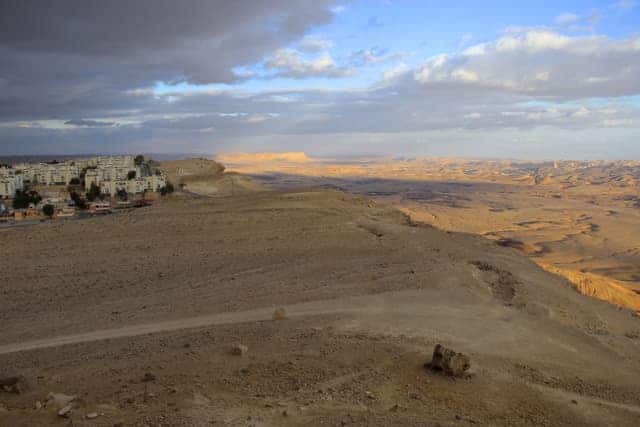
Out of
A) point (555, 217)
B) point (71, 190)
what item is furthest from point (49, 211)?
point (555, 217)

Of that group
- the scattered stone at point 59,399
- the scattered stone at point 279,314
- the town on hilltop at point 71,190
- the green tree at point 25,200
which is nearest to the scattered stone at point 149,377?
the scattered stone at point 59,399

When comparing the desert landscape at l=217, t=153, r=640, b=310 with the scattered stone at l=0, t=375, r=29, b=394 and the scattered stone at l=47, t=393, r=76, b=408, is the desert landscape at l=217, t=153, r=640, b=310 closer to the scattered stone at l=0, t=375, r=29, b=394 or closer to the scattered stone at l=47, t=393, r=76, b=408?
the scattered stone at l=47, t=393, r=76, b=408

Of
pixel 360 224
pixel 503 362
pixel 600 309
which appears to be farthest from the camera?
pixel 360 224

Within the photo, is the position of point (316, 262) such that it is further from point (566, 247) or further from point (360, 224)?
point (566, 247)

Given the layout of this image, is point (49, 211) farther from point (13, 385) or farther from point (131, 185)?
point (13, 385)

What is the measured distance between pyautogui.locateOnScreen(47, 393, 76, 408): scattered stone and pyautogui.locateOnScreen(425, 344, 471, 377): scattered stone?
5401mm

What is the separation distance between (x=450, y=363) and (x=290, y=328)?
361 centimetres

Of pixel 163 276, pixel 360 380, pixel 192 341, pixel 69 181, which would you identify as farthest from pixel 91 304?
pixel 69 181

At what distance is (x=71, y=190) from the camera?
40.7m

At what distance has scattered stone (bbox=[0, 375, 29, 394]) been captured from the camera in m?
7.64

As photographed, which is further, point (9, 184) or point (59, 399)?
point (9, 184)

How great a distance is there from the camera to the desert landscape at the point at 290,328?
736 cm

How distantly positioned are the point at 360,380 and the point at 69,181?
4465 centimetres

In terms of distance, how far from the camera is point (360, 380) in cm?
809
